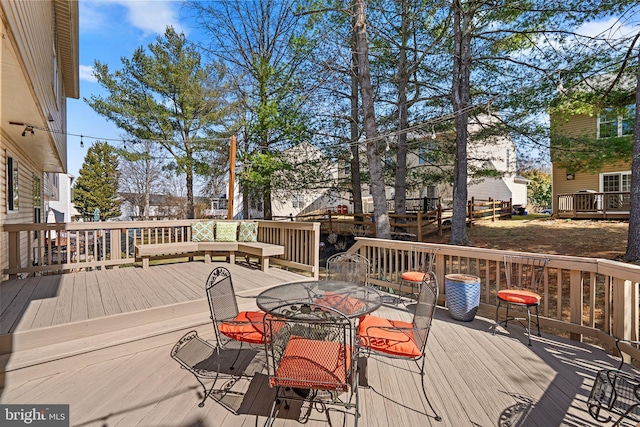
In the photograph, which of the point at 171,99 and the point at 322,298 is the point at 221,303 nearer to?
the point at 322,298

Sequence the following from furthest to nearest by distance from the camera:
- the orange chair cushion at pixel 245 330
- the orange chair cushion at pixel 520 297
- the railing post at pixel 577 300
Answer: the railing post at pixel 577 300, the orange chair cushion at pixel 520 297, the orange chair cushion at pixel 245 330

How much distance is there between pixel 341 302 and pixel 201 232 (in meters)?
4.41

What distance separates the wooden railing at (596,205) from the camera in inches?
443

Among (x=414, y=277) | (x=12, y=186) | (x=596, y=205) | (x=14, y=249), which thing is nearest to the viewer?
(x=414, y=277)

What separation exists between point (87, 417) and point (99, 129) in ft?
50.7

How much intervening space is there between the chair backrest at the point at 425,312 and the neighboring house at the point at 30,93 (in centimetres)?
407

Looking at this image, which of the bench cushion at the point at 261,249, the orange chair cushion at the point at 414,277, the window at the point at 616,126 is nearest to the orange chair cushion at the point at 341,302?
the orange chair cushion at the point at 414,277

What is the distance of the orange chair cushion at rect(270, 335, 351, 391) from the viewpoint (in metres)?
1.90

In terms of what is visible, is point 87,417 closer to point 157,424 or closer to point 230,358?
point 157,424

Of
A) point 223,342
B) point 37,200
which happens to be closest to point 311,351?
point 223,342

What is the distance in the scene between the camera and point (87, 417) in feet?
7.34

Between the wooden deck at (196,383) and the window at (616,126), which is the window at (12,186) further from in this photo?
the window at (616,126)

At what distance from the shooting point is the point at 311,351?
7.25ft

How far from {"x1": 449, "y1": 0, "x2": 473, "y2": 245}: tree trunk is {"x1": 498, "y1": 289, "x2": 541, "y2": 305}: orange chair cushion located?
18.8ft
